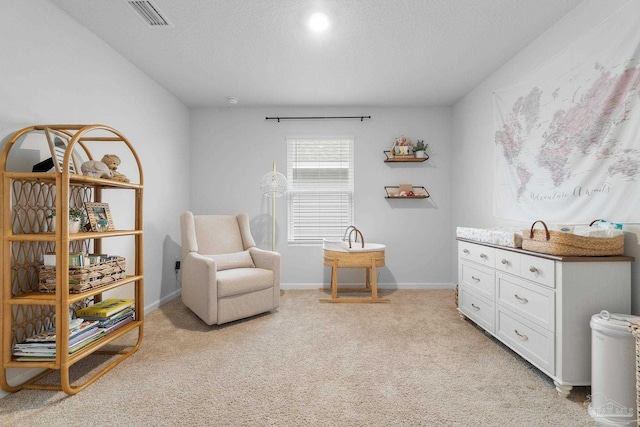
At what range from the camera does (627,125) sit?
177 centimetres

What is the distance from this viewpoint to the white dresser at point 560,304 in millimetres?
1691

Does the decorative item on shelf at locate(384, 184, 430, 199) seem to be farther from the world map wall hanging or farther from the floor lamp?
the floor lamp

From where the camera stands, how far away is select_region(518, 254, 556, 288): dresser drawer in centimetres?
178

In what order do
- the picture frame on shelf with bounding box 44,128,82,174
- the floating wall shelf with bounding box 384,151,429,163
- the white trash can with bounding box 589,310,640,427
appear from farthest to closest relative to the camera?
1. the floating wall shelf with bounding box 384,151,429,163
2. the picture frame on shelf with bounding box 44,128,82,174
3. the white trash can with bounding box 589,310,640,427

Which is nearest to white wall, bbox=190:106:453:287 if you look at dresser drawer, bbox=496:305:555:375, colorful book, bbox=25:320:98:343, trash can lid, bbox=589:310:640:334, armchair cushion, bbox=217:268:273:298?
armchair cushion, bbox=217:268:273:298

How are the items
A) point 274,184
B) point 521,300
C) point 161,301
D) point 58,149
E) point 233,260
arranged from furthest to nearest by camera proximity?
1. point 274,184
2. point 161,301
3. point 233,260
4. point 521,300
5. point 58,149

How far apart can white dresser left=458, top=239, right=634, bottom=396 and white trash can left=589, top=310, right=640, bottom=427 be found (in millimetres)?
152

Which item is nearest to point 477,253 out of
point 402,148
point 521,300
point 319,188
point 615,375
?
point 521,300

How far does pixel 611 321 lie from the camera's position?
1.52 meters

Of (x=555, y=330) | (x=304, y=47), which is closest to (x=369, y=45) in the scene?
(x=304, y=47)

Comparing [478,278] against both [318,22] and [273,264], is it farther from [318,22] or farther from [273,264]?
[318,22]

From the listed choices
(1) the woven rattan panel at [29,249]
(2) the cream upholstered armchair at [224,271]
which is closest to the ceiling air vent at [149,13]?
(1) the woven rattan panel at [29,249]

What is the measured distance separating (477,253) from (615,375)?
123cm

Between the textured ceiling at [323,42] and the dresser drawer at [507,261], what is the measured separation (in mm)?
1729
